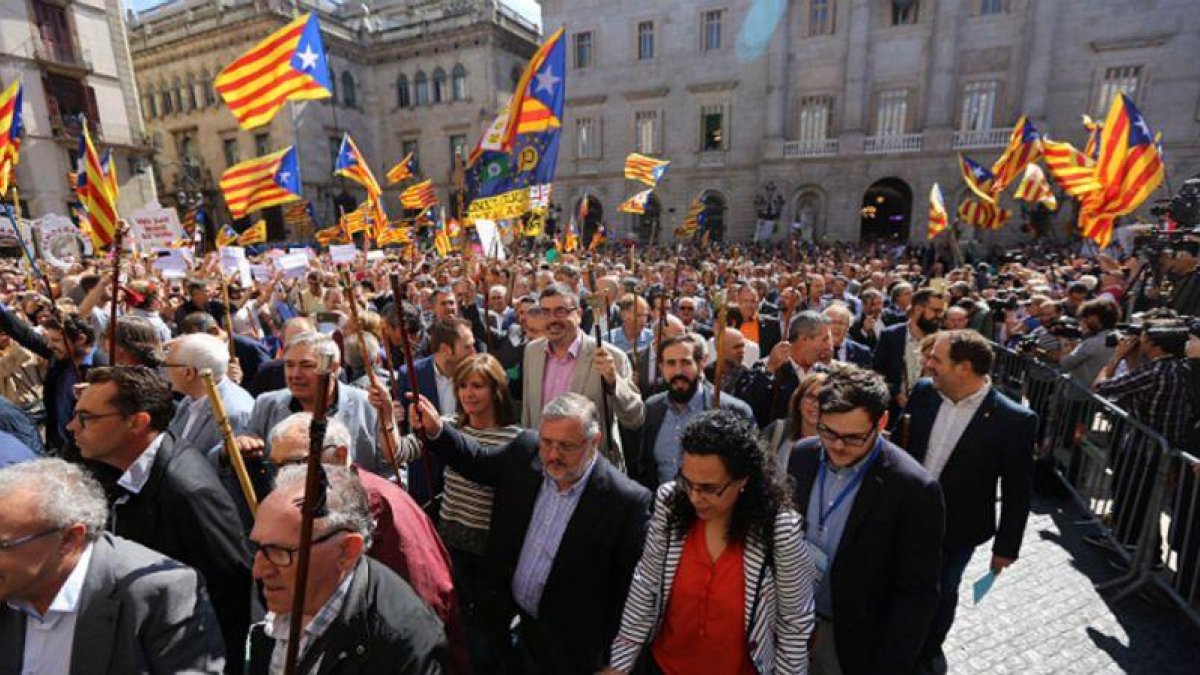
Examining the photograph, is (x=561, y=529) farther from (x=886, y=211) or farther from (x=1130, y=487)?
(x=886, y=211)

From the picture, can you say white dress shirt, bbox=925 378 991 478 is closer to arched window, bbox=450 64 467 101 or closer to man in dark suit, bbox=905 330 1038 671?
man in dark suit, bbox=905 330 1038 671

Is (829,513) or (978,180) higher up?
(978,180)

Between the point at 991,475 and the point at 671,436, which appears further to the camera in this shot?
the point at 671,436

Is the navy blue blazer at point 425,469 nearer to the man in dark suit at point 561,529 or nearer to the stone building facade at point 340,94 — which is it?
the man in dark suit at point 561,529

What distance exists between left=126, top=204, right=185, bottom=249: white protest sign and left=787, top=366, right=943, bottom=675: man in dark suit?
12.1m

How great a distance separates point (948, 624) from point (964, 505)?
0.69 meters

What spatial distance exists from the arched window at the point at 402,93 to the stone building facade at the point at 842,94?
11.9m

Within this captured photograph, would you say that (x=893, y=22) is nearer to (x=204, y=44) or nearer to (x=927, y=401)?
(x=927, y=401)

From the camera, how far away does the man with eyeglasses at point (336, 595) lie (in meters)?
1.55

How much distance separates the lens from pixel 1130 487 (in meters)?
3.98

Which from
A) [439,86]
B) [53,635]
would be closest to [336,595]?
[53,635]

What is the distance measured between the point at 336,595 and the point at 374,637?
0.17 meters

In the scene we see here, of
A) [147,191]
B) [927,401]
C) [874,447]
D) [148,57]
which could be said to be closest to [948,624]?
[927,401]

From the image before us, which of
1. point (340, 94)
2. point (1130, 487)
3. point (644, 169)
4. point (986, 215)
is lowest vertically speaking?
point (1130, 487)
